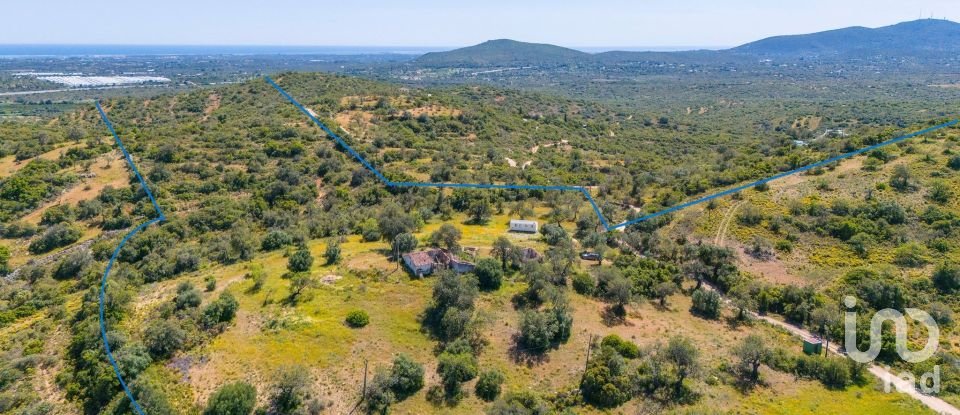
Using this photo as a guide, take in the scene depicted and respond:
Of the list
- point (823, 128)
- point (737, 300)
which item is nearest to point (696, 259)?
point (737, 300)

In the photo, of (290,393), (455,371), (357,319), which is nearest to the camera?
(290,393)

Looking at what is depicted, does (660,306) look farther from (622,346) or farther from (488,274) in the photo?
(488,274)

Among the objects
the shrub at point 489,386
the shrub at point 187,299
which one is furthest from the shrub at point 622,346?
the shrub at point 187,299

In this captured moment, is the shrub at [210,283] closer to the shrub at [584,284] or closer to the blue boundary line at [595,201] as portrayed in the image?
the shrub at [584,284]

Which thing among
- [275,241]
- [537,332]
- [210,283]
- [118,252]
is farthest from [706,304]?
[118,252]

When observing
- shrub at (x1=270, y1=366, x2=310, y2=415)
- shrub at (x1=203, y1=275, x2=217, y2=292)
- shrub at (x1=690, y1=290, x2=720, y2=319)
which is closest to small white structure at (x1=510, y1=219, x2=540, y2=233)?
shrub at (x1=690, y1=290, x2=720, y2=319)

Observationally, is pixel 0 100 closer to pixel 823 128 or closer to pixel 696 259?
pixel 696 259
